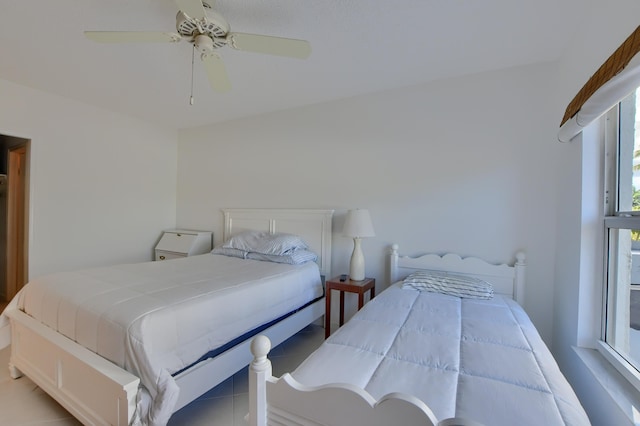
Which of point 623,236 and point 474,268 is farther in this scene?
point 474,268

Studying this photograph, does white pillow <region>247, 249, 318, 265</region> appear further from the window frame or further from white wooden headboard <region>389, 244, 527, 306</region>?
the window frame

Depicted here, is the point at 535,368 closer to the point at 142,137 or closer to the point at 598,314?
the point at 598,314

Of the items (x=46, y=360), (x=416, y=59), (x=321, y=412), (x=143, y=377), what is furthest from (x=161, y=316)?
(x=416, y=59)

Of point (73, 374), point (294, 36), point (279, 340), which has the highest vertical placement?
point (294, 36)

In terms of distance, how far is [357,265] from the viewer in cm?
262

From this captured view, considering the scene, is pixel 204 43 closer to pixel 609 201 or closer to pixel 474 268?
pixel 609 201

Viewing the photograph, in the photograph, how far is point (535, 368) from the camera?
3.56ft

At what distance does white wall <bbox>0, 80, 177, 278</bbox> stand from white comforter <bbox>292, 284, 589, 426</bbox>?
10.6 ft

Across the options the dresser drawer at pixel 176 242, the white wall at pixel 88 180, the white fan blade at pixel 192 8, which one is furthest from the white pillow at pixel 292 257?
the white fan blade at pixel 192 8

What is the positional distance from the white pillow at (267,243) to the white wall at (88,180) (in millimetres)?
1455

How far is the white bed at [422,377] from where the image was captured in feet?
2.63

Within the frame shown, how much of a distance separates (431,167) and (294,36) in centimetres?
152

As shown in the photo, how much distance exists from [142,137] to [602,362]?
467 centimetres

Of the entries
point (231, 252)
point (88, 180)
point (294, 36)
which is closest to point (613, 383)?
point (294, 36)
